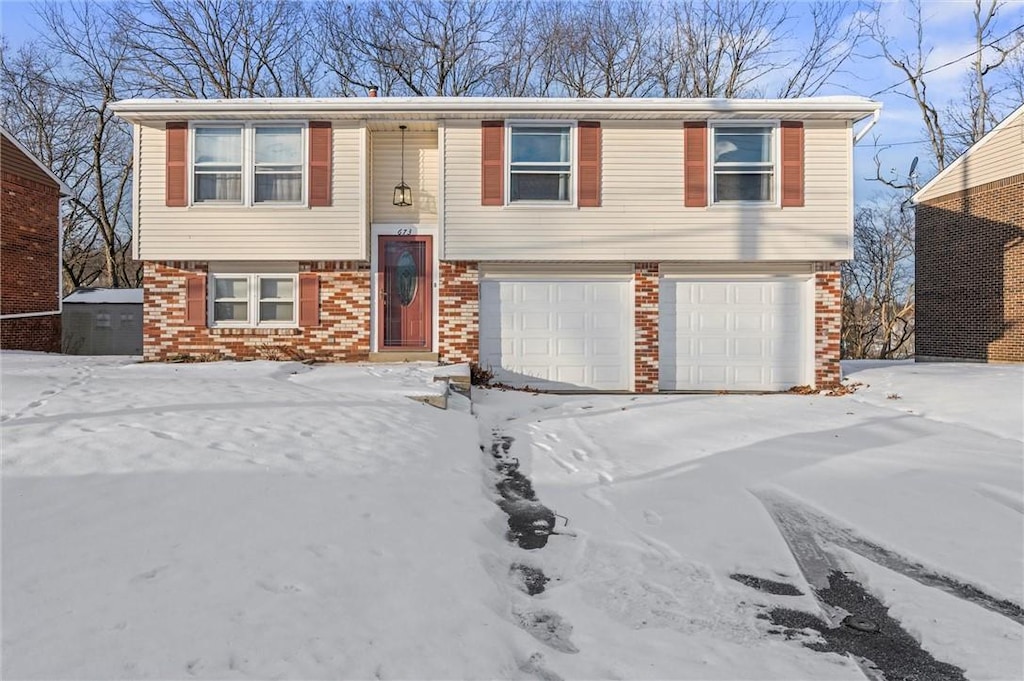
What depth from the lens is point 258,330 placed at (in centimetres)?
1040

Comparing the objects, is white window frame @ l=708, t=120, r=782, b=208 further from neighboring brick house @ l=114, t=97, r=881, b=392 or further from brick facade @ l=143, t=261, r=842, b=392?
brick facade @ l=143, t=261, r=842, b=392

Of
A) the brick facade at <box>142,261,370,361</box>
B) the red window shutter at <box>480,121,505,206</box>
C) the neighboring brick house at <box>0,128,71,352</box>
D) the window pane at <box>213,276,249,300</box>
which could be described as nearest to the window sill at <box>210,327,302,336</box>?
the brick facade at <box>142,261,370,361</box>

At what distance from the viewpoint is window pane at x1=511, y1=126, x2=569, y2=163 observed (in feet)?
33.6

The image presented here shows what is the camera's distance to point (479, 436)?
6594 millimetres

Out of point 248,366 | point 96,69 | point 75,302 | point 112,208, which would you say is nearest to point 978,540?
point 248,366

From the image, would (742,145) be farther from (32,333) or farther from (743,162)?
(32,333)

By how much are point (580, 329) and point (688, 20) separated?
17.2 m

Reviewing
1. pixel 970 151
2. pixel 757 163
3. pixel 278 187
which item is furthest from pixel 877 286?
pixel 278 187

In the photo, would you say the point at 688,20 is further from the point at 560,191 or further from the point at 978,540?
the point at 978,540

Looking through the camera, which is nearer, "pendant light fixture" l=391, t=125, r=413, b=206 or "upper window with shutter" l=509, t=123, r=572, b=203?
"upper window with shutter" l=509, t=123, r=572, b=203

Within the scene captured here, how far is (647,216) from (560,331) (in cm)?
261

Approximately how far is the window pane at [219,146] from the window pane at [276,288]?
6.90 feet

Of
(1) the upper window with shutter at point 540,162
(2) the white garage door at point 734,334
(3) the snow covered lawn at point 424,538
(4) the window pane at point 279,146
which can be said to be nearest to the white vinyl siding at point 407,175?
(4) the window pane at point 279,146

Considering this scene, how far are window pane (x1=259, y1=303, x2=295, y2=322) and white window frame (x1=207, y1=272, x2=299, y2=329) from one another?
5cm
